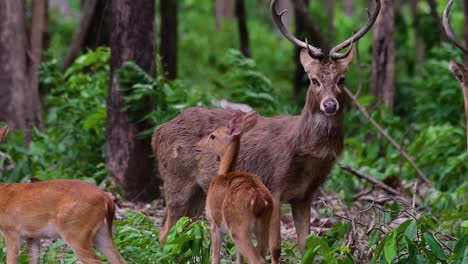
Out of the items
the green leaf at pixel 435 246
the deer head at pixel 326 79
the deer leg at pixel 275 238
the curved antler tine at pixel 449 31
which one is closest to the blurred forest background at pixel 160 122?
the green leaf at pixel 435 246

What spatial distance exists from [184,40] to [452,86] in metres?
12.8

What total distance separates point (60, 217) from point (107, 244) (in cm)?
39

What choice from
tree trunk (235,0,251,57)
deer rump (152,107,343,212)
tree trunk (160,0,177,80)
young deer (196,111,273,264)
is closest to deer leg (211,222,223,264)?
young deer (196,111,273,264)

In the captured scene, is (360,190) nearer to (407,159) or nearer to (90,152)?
(407,159)

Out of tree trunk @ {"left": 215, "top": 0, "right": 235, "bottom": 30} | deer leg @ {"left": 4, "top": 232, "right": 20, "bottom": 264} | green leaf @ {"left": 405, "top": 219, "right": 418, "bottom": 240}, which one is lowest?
tree trunk @ {"left": 215, "top": 0, "right": 235, "bottom": 30}

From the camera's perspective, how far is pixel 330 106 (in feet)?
27.7

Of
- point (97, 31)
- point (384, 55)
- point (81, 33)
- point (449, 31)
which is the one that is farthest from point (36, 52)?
point (449, 31)

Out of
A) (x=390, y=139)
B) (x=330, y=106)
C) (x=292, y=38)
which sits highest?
(x=292, y=38)

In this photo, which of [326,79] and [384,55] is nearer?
[326,79]

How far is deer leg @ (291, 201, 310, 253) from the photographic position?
348 inches

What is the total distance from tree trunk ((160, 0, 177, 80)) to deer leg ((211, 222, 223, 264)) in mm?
7797

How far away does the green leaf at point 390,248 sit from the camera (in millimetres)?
6961

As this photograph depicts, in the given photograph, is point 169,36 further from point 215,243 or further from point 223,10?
point 223,10

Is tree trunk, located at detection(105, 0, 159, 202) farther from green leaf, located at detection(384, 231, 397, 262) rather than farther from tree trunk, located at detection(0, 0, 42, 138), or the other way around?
green leaf, located at detection(384, 231, 397, 262)
